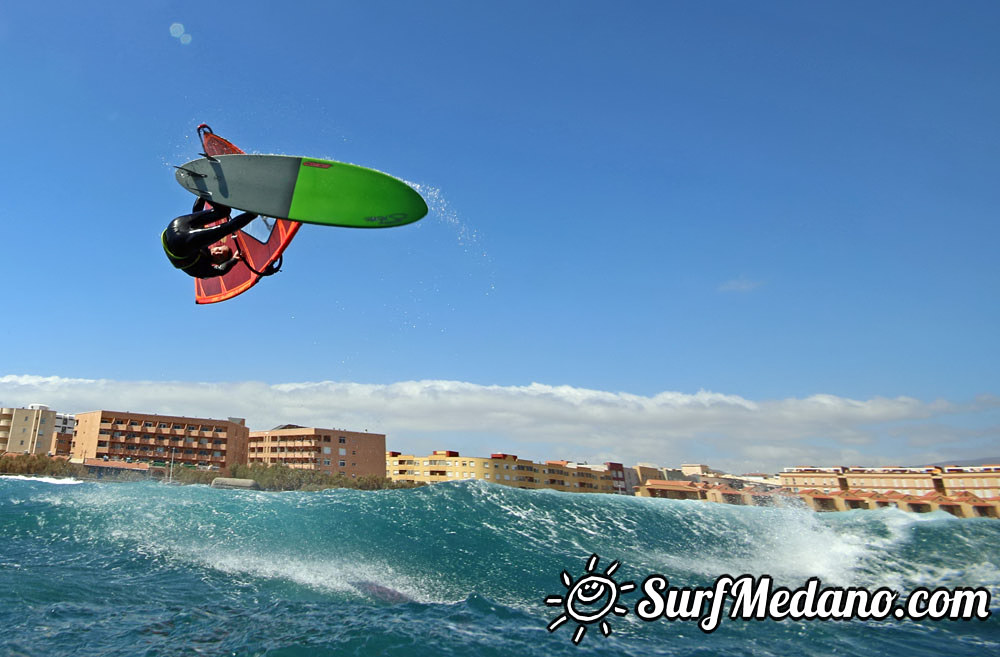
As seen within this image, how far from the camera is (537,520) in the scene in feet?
52.3

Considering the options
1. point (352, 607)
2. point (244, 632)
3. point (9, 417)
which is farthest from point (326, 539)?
point (9, 417)

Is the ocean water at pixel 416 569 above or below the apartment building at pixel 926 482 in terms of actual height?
above

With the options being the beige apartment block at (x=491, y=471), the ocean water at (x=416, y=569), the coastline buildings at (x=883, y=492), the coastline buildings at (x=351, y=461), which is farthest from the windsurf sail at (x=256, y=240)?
the beige apartment block at (x=491, y=471)

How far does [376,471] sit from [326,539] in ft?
225

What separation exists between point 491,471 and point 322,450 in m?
24.1

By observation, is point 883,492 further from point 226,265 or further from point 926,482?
point 226,265

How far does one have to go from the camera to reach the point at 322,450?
240 ft

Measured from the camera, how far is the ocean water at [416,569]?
261 inches

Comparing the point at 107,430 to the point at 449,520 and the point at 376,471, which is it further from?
the point at 449,520

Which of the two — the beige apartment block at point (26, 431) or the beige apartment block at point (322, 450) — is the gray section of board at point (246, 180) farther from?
the beige apartment block at point (26, 431)

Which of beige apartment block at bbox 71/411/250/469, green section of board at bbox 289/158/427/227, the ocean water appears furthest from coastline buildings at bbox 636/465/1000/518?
beige apartment block at bbox 71/411/250/469

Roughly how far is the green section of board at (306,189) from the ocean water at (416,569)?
196 inches

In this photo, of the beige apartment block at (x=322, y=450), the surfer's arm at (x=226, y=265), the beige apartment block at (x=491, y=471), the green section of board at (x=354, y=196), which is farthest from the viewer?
the beige apartment block at (x=491, y=471)

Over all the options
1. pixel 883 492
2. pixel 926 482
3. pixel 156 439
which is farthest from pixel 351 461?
pixel 926 482
